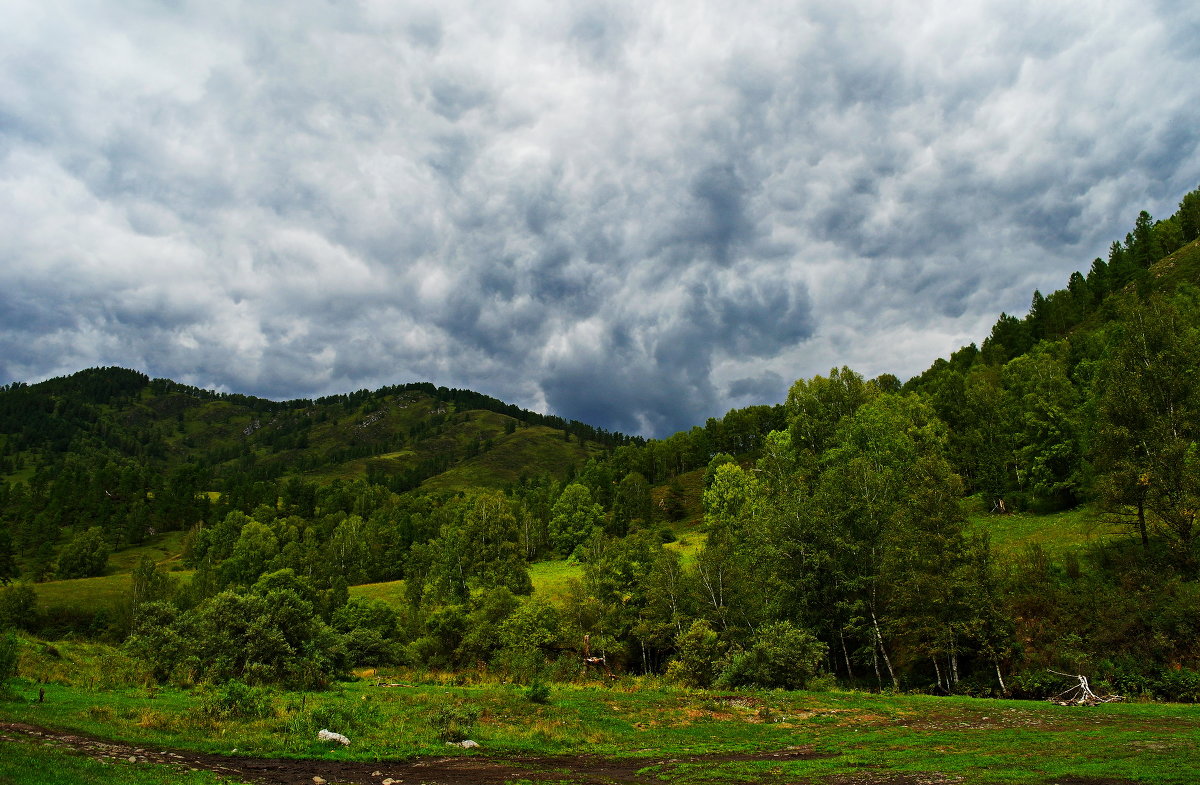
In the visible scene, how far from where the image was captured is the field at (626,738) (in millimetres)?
15336

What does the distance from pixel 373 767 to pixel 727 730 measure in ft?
49.0

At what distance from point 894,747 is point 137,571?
123001 millimetres

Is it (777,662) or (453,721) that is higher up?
(453,721)

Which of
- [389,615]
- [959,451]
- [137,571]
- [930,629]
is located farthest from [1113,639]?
[137,571]

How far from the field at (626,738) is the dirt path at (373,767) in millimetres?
116

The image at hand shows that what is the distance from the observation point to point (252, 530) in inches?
4624

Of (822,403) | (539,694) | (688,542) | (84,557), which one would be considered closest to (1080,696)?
(539,694)

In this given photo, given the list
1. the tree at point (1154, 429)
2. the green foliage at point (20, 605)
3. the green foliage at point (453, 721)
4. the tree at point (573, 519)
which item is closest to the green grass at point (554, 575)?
the tree at point (573, 519)

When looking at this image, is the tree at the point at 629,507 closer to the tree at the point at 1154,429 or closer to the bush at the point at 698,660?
the bush at the point at 698,660

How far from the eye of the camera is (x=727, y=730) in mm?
24391

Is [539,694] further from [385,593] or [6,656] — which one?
[385,593]

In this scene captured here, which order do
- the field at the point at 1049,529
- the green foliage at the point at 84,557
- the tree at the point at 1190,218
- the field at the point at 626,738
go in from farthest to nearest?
the tree at the point at 1190,218 < the green foliage at the point at 84,557 < the field at the point at 1049,529 < the field at the point at 626,738

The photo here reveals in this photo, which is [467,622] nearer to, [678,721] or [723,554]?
[723,554]

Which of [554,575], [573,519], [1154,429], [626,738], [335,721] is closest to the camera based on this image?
[335,721]
